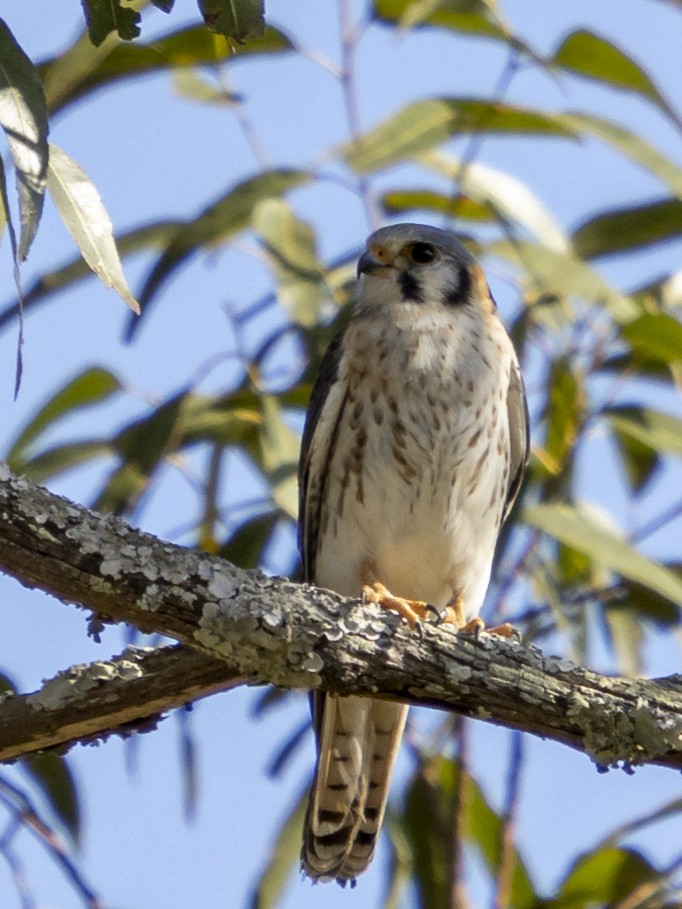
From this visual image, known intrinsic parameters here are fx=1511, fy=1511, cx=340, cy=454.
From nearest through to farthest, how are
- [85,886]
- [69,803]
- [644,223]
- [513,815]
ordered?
1. [85,886]
2. [69,803]
3. [513,815]
4. [644,223]

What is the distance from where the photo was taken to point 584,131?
159 inches

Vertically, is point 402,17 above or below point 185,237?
above

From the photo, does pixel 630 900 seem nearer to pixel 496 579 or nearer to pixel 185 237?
pixel 496 579

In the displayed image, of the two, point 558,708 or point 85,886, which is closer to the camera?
point 558,708

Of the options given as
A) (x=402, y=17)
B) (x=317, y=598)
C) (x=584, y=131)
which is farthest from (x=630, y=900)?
(x=402, y=17)

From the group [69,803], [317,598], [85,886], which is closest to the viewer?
[317,598]

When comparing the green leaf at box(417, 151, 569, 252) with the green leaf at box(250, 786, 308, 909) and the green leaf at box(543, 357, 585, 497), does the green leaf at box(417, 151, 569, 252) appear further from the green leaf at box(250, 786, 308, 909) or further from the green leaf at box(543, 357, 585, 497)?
the green leaf at box(250, 786, 308, 909)

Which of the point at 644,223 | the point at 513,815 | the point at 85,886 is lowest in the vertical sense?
the point at 85,886

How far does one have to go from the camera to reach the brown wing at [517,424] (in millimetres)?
3824

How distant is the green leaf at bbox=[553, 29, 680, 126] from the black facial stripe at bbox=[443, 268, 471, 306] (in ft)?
1.93

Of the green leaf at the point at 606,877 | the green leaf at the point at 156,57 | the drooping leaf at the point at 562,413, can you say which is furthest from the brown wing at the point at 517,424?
the green leaf at the point at 156,57

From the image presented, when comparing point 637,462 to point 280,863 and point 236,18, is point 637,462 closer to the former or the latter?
point 280,863

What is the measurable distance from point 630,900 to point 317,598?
5.36 feet

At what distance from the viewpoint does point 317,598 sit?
101 inches
